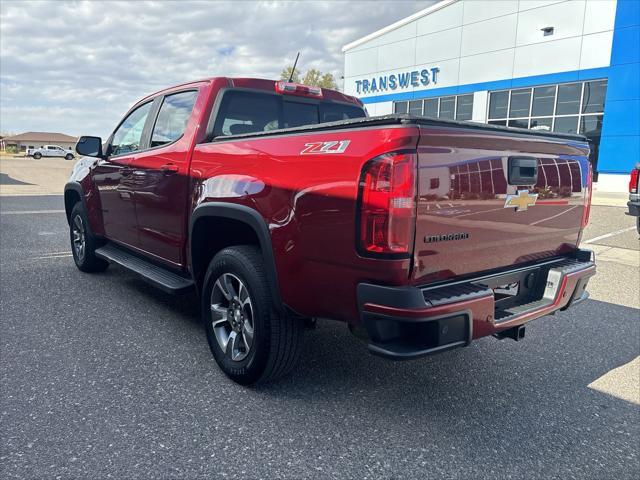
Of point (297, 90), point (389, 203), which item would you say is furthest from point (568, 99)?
point (389, 203)

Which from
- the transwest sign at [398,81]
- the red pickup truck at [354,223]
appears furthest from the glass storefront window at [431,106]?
the red pickup truck at [354,223]

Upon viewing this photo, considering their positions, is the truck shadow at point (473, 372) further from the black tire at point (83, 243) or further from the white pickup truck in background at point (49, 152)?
the white pickup truck in background at point (49, 152)

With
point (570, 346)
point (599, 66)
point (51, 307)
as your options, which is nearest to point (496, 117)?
point (599, 66)

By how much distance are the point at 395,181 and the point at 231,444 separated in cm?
155

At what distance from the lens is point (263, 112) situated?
3.83 meters

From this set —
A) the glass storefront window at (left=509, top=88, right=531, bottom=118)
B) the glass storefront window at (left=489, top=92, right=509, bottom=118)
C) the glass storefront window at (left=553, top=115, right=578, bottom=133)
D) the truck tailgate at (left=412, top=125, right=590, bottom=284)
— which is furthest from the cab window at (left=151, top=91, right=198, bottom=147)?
the glass storefront window at (left=489, top=92, right=509, bottom=118)

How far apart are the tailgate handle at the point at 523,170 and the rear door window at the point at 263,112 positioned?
1919 millimetres

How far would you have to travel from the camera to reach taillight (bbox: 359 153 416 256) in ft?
6.81

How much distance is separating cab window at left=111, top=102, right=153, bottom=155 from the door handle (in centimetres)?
87

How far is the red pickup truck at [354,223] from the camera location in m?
2.14

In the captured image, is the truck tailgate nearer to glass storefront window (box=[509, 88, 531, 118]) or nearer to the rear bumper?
the rear bumper

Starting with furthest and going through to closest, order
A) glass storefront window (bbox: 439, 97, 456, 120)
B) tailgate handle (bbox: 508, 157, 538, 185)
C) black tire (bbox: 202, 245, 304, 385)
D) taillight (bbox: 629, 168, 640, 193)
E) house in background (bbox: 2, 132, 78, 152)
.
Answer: house in background (bbox: 2, 132, 78, 152)
glass storefront window (bbox: 439, 97, 456, 120)
taillight (bbox: 629, 168, 640, 193)
black tire (bbox: 202, 245, 304, 385)
tailgate handle (bbox: 508, 157, 538, 185)

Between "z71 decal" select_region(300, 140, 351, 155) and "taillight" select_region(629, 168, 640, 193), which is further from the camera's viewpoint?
"taillight" select_region(629, 168, 640, 193)

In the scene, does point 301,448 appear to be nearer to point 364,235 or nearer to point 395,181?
point 364,235
